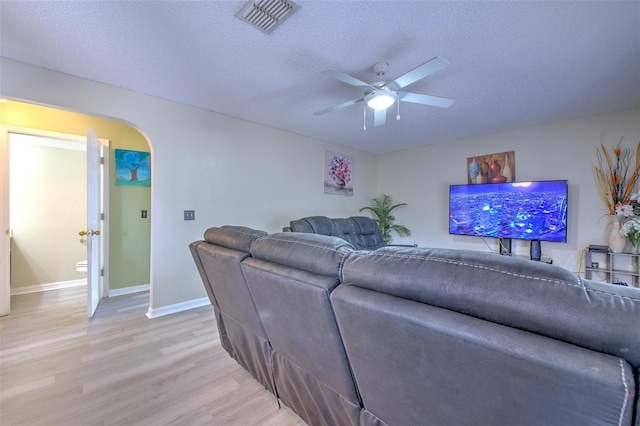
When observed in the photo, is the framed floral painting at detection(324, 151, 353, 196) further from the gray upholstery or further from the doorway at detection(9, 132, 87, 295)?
the doorway at detection(9, 132, 87, 295)

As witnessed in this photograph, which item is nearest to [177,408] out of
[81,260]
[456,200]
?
[81,260]

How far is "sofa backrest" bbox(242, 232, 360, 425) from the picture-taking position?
3.25 ft

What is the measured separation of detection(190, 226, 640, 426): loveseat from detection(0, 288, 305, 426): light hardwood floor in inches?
24.4

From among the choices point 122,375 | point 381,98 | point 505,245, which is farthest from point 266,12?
point 505,245

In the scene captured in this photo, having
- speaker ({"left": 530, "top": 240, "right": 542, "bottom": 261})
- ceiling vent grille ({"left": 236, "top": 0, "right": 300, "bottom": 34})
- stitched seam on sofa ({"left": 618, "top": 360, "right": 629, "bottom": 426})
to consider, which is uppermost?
ceiling vent grille ({"left": 236, "top": 0, "right": 300, "bottom": 34})

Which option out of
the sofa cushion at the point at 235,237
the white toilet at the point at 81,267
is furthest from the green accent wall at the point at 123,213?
the sofa cushion at the point at 235,237

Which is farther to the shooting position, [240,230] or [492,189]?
[492,189]

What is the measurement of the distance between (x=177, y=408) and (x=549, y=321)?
1.84 meters

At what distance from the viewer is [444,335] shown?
2.15 feet

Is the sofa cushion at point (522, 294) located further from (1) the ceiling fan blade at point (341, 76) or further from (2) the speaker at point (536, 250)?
(2) the speaker at point (536, 250)

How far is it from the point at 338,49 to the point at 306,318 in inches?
72.6

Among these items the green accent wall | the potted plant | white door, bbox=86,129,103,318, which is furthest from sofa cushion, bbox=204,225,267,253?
the potted plant

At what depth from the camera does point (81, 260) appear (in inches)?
149

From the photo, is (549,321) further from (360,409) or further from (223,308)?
(223,308)
